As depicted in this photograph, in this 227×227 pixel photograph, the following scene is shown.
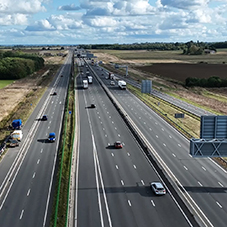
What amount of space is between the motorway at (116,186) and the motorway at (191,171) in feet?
8.83

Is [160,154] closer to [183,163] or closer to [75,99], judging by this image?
[183,163]

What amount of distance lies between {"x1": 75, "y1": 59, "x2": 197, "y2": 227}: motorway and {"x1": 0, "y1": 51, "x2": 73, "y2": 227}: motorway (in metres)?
3.93

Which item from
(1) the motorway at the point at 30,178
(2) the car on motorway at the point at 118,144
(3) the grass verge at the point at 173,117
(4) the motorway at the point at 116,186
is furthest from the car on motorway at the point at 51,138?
(3) the grass verge at the point at 173,117

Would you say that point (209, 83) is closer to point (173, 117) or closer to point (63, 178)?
point (173, 117)

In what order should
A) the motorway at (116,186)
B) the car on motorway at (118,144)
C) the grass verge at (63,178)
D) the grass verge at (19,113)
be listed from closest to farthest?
the grass verge at (63,178), the motorway at (116,186), the car on motorway at (118,144), the grass verge at (19,113)

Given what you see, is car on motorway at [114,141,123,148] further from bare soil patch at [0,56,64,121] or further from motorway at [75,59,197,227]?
bare soil patch at [0,56,64,121]

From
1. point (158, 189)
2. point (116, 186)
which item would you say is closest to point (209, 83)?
point (116, 186)

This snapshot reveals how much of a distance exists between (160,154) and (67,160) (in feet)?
47.2

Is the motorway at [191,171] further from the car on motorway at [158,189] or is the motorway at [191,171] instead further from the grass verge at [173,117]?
the car on motorway at [158,189]

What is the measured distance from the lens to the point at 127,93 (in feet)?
375

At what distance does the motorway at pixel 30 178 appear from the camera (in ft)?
112

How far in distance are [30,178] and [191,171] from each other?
70.4 ft

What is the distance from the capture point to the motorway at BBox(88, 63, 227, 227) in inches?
1385

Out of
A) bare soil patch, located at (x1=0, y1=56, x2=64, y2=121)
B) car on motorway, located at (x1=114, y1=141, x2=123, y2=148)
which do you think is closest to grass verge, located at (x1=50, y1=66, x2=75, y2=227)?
car on motorway, located at (x1=114, y1=141, x2=123, y2=148)
